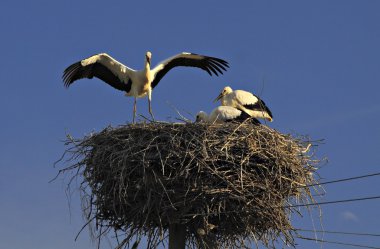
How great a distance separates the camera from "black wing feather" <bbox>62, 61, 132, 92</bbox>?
1255 cm

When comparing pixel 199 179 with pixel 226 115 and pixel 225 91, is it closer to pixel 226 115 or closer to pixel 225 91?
pixel 226 115

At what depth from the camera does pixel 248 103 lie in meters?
11.6

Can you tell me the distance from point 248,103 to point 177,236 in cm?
244

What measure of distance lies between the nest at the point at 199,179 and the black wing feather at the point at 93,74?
2924 millimetres

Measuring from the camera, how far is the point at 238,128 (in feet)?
31.3

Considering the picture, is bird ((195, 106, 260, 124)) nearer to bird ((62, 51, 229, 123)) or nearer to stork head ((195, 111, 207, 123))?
stork head ((195, 111, 207, 123))

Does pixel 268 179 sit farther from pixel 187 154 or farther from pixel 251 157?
pixel 187 154

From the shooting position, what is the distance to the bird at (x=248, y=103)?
11.5 m

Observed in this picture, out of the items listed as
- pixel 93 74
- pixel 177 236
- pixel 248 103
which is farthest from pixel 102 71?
pixel 177 236

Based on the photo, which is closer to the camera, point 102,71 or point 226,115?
point 226,115

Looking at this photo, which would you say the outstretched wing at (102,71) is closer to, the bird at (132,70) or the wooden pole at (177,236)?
the bird at (132,70)

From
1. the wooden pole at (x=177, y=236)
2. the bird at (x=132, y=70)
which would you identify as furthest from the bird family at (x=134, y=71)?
the wooden pole at (x=177, y=236)

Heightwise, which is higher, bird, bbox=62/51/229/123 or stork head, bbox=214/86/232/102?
bird, bbox=62/51/229/123

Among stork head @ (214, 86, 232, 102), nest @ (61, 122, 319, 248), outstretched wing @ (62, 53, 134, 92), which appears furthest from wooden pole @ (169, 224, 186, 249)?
outstretched wing @ (62, 53, 134, 92)
